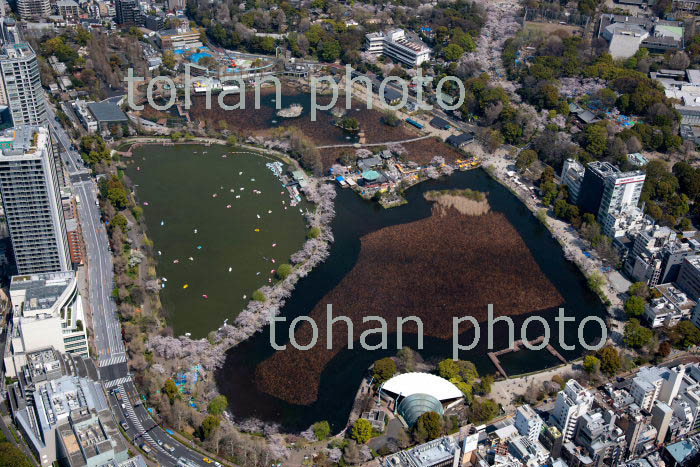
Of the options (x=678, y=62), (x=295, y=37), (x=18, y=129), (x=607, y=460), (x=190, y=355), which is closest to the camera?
(x=607, y=460)

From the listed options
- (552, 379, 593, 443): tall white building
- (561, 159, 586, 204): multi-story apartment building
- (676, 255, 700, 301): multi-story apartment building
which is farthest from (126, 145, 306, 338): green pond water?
(676, 255, 700, 301): multi-story apartment building

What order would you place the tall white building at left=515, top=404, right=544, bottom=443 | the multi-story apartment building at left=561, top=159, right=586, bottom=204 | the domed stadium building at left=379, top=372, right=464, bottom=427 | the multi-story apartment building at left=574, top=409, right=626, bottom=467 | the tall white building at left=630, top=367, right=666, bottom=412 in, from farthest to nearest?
the multi-story apartment building at left=561, top=159, right=586, bottom=204, the domed stadium building at left=379, top=372, right=464, bottom=427, the tall white building at left=630, top=367, right=666, bottom=412, the multi-story apartment building at left=574, top=409, right=626, bottom=467, the tall white building at left=515, top=404, right=544, bottom=443

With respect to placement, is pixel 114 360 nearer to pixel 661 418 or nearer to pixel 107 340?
pixel 107 340

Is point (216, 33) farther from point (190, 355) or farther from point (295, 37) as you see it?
point (190, 355)

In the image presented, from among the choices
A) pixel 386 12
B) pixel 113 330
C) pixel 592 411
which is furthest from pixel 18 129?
pixel 386 12

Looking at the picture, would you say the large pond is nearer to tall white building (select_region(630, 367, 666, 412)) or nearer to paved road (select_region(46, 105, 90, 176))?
tall white building (select_region(630, 367, 666, 412))

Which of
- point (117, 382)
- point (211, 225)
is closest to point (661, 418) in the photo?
point (117, 382)
